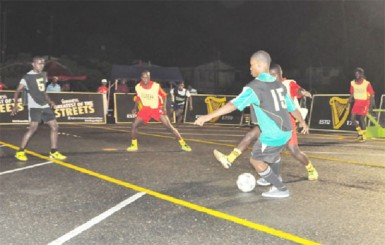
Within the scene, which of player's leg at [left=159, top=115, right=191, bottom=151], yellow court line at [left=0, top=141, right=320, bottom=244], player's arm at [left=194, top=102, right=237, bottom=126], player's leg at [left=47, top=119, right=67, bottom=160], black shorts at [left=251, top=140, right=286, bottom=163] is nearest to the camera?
yellow court line at [left=0, top=141, right=320, bottom=244]

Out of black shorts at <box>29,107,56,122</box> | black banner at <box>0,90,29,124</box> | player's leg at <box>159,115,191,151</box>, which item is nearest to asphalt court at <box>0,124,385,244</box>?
black shorts at <box>29,107,56,122</box>

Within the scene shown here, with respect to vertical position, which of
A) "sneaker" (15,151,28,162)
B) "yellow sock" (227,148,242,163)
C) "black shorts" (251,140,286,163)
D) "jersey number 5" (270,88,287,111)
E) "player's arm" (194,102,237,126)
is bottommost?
"sneaker" (15,151,28,162)

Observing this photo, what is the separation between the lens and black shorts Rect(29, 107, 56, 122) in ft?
29.3

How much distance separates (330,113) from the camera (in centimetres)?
1758

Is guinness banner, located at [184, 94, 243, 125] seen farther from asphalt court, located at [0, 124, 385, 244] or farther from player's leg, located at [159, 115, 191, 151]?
asphalt court, located at [0, 124, 385, 244]

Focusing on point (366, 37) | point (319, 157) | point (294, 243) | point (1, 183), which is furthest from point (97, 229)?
point (366, 37)

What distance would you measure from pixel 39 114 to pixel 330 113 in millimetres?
11789

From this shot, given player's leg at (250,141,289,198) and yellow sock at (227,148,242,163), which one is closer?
player's leg at (250,141,289,198)

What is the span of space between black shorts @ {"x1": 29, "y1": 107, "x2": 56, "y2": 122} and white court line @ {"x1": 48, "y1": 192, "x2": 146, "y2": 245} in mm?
3858

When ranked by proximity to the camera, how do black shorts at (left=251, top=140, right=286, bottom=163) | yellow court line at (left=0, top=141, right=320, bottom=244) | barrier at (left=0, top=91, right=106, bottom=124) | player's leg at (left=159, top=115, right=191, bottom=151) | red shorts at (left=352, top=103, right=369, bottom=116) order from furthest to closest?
barrier at (left=0, top=91, right=106, bottom=124)
red shorts at (left=352, top=103, right=369, bottom=116)
player's leg at (left=159, top=115, right=191, bottom=151)
black shorts at (left=251, top=140, right=286, bottom=163)
yellow court line at (left=0, top=141, right=320, bottom=244)

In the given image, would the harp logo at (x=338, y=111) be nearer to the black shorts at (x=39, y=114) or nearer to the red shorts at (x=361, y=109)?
the red shorts at (x=361, y=109)

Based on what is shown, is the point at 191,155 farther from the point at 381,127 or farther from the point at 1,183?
the point at 381,127

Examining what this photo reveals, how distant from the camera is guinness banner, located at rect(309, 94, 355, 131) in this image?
55.9 ft

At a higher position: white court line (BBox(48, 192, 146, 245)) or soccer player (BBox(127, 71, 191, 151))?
soccer player (BBox(127, 71, 191, 151))
